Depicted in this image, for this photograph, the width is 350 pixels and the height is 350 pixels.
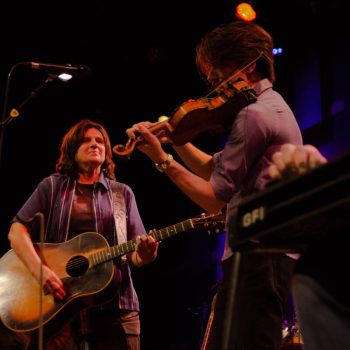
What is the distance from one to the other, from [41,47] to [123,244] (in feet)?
11.5

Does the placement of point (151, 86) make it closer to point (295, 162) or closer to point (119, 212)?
point (119, 212)

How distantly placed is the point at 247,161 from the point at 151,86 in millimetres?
5422

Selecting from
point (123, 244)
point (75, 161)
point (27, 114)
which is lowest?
point (123, 244)

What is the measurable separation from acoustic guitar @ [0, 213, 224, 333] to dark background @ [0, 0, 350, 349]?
2.64 metres

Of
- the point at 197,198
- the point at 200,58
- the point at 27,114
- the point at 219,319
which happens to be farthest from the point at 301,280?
the point at 27,114

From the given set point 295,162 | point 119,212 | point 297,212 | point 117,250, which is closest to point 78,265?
point 117,250

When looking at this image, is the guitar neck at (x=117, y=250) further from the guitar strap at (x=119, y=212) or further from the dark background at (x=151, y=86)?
the dark background at (x=151, y=86)

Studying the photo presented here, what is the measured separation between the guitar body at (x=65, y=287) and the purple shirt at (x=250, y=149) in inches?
70.1

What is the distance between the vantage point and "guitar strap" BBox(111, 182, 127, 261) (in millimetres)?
3914

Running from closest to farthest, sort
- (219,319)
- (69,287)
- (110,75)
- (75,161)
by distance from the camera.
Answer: (219,319) → (69,287) → (75,161) → (110,75)

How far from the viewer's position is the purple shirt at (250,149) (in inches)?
81.5

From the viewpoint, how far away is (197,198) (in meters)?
2.24

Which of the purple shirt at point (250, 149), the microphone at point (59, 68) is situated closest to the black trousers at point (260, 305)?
the purple shirt at point (250, 149)

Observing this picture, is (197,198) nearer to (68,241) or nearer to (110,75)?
(68,241)
